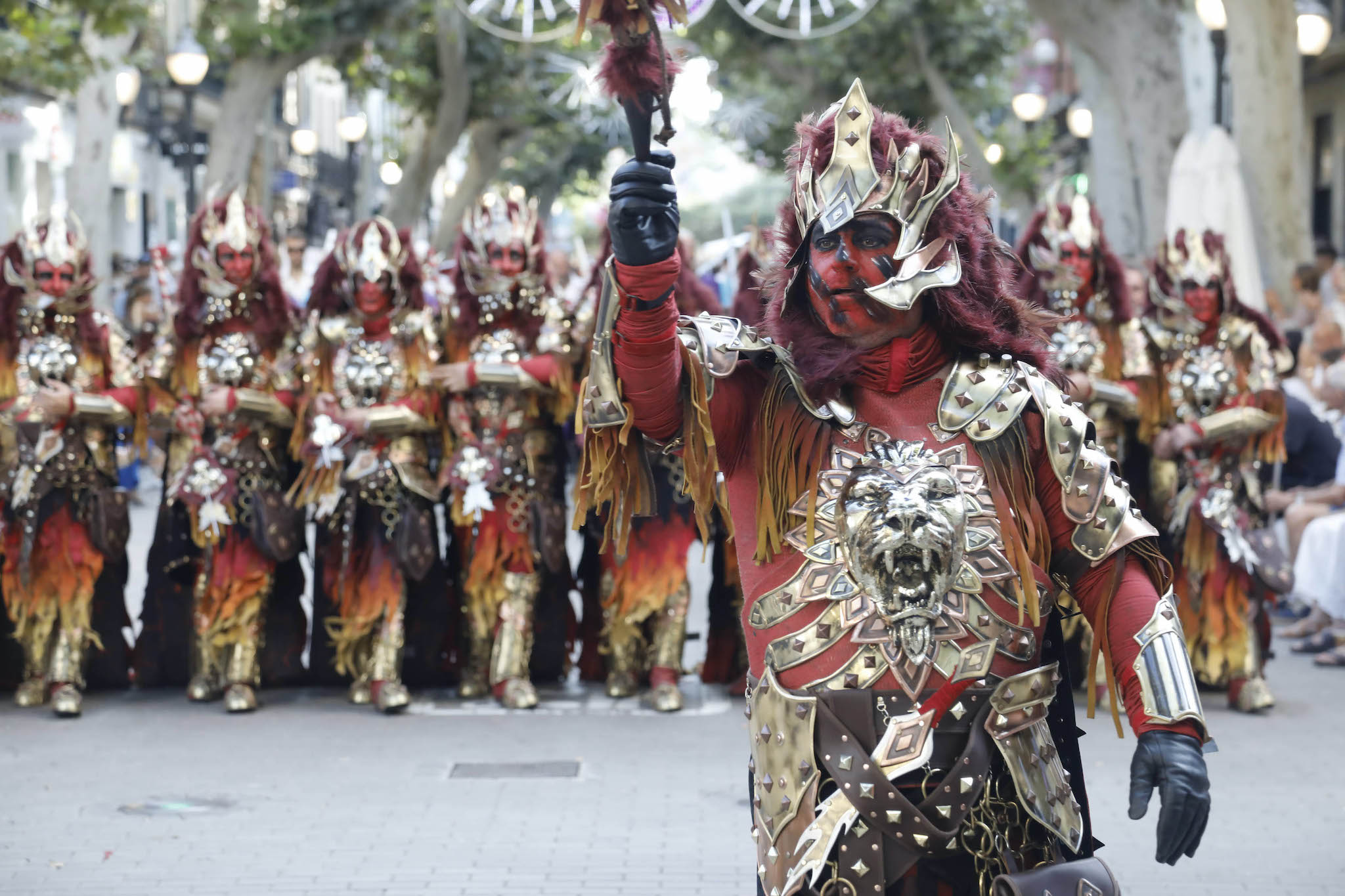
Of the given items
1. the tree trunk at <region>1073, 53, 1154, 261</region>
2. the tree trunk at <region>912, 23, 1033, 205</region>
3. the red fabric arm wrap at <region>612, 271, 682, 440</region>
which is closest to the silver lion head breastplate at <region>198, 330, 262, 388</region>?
the red fabric arm wrap at <region>612, 271, 682, 440</region>

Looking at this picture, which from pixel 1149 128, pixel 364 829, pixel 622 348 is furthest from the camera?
pixel 1149 128

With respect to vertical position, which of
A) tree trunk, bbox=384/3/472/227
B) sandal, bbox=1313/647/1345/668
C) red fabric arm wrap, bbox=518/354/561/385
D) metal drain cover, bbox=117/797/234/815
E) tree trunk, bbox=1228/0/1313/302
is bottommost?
metal drain cover, bbox=117/797/234/815

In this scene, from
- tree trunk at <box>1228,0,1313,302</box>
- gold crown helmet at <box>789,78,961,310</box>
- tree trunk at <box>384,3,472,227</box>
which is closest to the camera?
gold crown helmet at <box>789,78,961,310</box>

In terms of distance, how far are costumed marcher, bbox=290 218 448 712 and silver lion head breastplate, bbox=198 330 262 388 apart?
25cm

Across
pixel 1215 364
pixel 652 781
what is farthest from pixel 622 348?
pixel 1215 364

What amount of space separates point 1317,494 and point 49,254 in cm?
701

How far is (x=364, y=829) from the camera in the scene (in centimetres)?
600

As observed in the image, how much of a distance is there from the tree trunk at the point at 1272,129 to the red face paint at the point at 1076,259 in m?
6.34

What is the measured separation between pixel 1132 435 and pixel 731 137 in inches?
1013

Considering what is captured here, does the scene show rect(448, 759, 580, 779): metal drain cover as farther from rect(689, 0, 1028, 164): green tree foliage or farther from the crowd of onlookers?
rect(689, 0, 1028, 164): green tree foliage

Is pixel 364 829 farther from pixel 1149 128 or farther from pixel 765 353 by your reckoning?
pixel 1149 128

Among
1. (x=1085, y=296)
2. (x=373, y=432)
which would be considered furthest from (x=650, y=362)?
(x=1085, y=296)

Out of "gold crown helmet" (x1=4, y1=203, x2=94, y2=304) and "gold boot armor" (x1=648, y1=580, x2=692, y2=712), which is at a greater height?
"gold crown helmet" (x1=4, y1=203, x2=94, y2=304)

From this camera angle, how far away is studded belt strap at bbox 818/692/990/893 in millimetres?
2914
